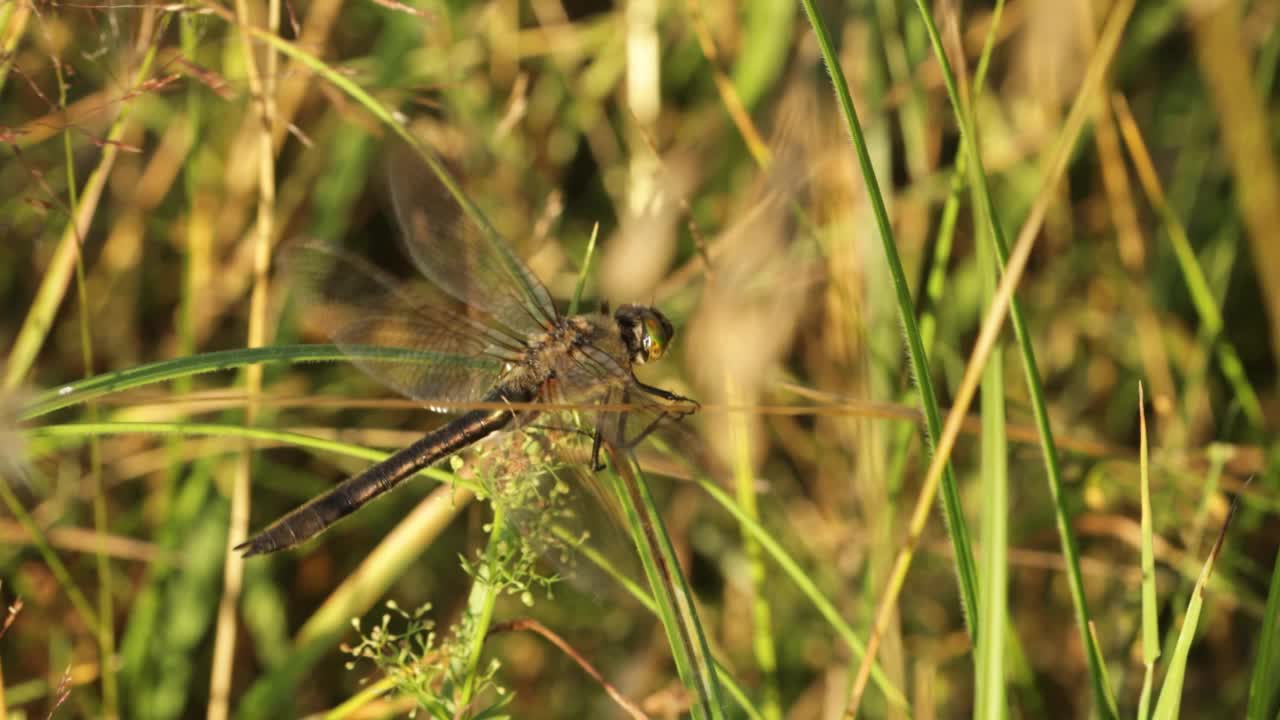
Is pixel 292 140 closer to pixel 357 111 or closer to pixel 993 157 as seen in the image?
pixel 357 111

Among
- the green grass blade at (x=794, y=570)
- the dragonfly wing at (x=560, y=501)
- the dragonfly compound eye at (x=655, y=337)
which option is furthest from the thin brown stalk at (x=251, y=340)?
the green grass blade at (x=794, y=570)

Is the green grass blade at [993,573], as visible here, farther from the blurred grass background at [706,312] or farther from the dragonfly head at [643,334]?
the dragonfly head at [643,334]

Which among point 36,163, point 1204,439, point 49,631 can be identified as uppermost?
point 36,163

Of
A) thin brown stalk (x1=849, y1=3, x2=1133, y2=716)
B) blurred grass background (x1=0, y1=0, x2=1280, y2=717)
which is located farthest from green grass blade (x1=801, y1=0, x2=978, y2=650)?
blurred grass background (x1=0, y1=0, x2=1280, y2=717)

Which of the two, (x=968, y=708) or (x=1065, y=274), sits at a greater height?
(x=1065, y=274)

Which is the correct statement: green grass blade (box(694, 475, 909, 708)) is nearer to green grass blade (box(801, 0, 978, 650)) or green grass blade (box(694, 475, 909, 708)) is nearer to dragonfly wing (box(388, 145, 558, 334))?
green grass blade (box(801, 0, 978, 650))


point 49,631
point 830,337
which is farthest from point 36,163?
point 830,337

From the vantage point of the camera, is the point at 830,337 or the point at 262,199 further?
the point at 830,337

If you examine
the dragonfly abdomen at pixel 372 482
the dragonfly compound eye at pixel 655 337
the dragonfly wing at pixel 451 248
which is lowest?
the dragonfly abdomen at pixel 372 482
